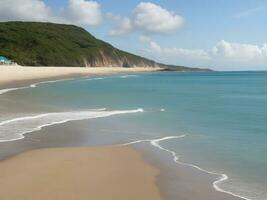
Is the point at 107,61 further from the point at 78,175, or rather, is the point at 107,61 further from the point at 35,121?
the point at 78,175

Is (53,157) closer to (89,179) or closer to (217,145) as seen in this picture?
(89,179)

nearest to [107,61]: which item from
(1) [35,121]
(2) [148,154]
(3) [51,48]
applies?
(3) [51,48]

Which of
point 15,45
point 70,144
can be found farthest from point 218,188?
point 15,45

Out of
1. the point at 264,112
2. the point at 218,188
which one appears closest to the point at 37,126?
the point at 218,188

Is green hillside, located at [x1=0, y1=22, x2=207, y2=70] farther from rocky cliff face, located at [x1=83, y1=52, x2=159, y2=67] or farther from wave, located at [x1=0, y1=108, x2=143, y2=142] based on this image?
wave, located at [x1=0, y1=108, x2=143, y2=142]

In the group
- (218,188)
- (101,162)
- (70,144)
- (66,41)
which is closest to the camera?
(218,188)

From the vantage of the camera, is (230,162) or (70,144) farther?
(70,144)

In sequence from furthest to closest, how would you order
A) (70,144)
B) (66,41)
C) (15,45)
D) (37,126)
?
(66,41) < (15,45) < (37,126) < (70,144)
